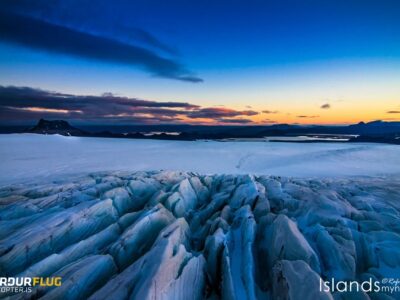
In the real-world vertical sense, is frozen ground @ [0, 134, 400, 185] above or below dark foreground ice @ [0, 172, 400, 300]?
below

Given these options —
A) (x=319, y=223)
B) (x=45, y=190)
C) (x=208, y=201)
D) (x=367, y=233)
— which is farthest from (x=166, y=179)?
(x=367, y=233)

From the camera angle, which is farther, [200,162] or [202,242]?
[200,162]

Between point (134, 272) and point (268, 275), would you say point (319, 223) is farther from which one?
point (134, 272)

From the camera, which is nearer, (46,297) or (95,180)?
(46,297)

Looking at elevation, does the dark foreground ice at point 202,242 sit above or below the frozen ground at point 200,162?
above

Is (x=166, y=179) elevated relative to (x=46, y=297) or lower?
elevated

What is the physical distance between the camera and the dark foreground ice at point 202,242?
477cm

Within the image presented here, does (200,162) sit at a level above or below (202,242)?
below

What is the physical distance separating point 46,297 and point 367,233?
21.7 feet

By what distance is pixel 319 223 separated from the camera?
6496mm

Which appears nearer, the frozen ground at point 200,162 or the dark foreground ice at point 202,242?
the dark foreground ice at point 202,242

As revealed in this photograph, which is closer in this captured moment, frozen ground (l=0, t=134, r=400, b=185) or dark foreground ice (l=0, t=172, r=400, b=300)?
dark foreground ice (l=0, t=172, r=400, b=300)

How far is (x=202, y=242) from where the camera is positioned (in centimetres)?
659

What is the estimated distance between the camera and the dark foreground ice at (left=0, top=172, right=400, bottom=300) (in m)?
4.77
